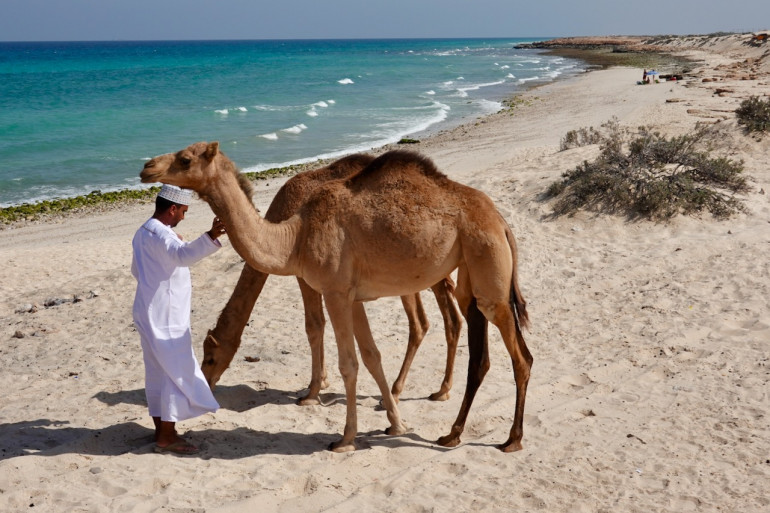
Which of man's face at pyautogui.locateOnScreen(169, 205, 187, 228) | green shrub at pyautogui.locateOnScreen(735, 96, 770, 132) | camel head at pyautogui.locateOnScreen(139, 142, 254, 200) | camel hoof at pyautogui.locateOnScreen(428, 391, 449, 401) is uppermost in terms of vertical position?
camel head at pyautogui.locateOnScreen(139, 142, 254, 200)

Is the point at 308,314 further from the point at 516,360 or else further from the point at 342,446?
the point at 516,360

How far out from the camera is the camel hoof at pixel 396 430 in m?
6.45

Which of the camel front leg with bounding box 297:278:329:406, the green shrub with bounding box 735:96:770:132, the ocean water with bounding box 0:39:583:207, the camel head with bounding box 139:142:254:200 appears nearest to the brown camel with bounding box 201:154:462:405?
the camel front leg with bounding box 297:278:329:406

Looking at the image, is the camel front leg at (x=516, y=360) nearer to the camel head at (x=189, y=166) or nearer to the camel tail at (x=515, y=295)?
the camel tail at (x=515, y=295)

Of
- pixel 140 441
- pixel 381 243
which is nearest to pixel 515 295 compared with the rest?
pixel 381 243

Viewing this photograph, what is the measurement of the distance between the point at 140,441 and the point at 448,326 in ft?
10.0

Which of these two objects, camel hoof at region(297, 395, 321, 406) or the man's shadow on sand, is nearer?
the man's shadow on sand

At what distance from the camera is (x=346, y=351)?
5980 mm

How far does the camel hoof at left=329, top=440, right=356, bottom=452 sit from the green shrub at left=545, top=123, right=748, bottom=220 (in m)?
7.67

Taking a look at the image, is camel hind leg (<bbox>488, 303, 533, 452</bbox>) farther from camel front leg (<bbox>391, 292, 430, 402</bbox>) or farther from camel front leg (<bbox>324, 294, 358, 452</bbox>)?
camel front leg (<bbox>391, 292, 430, 402</bbox>)

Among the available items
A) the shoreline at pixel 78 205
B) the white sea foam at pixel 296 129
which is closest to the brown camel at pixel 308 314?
the shoreline at pixel 78 205

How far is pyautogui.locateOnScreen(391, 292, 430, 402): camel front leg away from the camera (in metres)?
7.25

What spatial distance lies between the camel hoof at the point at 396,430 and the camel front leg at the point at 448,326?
2.79ft

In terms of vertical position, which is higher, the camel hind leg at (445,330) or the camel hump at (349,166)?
the camel hump at (349,166)
